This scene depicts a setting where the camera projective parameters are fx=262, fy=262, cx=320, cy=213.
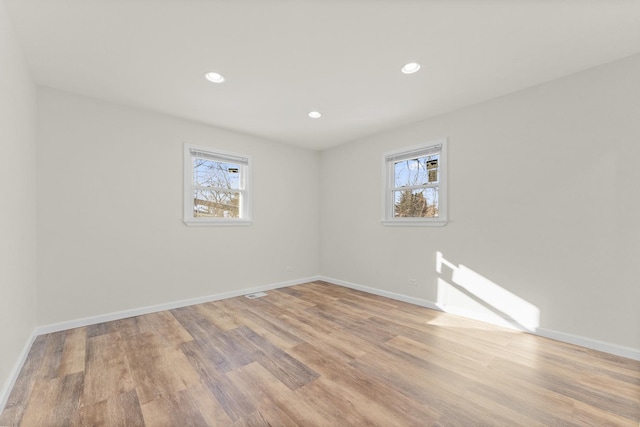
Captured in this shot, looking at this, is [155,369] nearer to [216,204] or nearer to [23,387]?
[23,387]

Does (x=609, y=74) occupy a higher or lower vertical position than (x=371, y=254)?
higher

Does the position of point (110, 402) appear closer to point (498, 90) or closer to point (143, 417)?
point (143, 417)

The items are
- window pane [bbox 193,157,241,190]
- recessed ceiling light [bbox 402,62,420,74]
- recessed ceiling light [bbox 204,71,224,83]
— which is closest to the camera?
recessed ceiling light [bbox 402,62,420,74]

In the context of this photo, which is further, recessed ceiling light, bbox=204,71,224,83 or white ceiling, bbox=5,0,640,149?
recessed ceiling light, bbox=204,71,224,83

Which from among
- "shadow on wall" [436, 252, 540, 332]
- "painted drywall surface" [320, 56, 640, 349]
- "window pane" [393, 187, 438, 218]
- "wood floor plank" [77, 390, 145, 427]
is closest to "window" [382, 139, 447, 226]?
"window pane" [393, 187, 438, 218]

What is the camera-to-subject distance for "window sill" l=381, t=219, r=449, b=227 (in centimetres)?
340

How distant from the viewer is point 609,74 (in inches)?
91.4

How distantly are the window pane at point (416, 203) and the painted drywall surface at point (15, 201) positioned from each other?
4012 mm

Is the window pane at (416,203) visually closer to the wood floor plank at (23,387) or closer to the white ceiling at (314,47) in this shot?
the white ceiling at (314,47)

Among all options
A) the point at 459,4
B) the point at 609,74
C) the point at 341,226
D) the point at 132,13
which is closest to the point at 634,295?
the point at 609,74

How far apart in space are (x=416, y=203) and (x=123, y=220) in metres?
3.81

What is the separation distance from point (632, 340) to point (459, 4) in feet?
9.77

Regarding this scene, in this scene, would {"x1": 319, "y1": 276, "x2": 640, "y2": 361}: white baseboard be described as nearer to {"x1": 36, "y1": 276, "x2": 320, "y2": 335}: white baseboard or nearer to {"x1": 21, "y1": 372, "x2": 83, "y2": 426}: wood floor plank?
{"x1": 36, "y1": 276, "x2": 320, "y2": 335}: white baseboard

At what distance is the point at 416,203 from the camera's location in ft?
12.5
